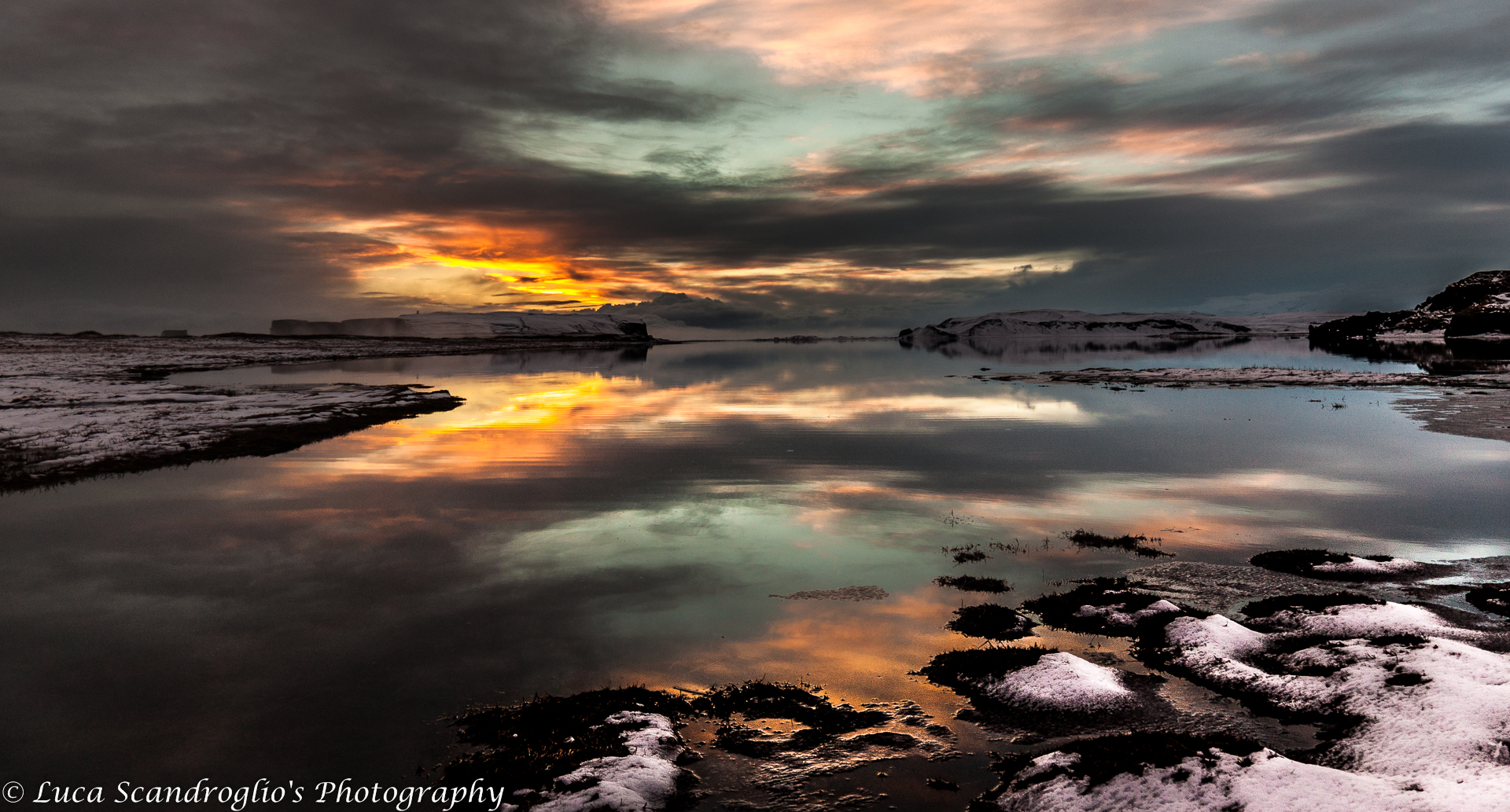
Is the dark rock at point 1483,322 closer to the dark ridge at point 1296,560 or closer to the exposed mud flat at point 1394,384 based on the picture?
the exposed mud flat at point 1394,384

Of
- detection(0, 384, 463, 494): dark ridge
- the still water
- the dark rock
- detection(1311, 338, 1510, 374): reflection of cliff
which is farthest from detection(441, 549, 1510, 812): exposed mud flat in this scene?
the dark rock

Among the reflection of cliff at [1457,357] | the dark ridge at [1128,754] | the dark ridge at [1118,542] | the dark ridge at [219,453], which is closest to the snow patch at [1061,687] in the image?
the dark ridge at [1128,754]

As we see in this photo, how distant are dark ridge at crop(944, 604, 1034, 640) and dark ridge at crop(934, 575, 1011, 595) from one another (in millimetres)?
1253

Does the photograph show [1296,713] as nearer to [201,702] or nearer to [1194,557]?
[1194,557]

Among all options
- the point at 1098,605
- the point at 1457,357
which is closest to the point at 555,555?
the point at 1098,605

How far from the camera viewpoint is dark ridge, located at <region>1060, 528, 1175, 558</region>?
58.0ft

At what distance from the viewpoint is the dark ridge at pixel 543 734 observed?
889 centimetres

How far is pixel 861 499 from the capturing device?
918 inches

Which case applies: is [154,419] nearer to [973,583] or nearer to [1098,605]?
[973,583]

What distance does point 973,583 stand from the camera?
15.6 meters

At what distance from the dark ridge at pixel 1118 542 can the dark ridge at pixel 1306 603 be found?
3.44 m

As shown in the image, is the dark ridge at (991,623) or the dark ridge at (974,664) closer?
the dark ridge at (974,664)

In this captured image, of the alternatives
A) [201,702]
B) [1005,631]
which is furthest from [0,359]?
[1005,631]

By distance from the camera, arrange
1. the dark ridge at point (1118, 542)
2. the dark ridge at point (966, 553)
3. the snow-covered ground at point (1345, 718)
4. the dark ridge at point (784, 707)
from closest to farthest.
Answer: the snow-covered ground at point (1345, 718) < the dark ridge at point (784, 707) < the dark ridge at point (966, 553) < the dark ridge at point (1118, 542)
